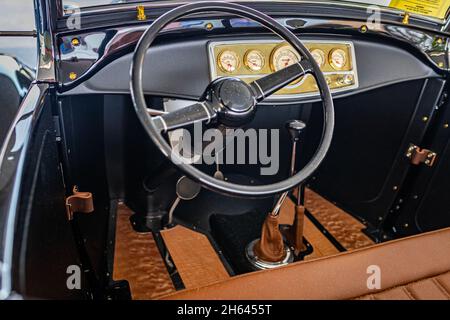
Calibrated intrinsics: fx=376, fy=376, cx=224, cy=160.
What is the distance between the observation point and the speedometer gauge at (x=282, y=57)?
3.84 feet

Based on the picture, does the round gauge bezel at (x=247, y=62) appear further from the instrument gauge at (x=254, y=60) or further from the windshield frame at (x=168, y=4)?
the windshield frame at (x=168, y=4)

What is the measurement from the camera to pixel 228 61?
45.1 inches

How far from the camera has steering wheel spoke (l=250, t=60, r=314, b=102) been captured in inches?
37.5

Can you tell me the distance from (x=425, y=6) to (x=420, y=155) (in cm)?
57

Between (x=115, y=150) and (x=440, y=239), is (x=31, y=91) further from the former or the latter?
(x=440, y=239)

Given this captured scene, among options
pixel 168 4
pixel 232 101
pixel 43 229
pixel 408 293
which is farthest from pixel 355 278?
pixel 168 4

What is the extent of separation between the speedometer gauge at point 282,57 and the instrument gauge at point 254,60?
4 cm

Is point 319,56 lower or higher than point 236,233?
higher

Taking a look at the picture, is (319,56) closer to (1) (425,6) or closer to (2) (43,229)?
(1) (425,6)

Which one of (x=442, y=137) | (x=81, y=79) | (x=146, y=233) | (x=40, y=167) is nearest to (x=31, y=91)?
(x=81, y=79)

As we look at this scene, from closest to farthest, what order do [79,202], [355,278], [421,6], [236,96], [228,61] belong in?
[355,278]
[236,96]
[79,202]
[228,61]
[421,6]

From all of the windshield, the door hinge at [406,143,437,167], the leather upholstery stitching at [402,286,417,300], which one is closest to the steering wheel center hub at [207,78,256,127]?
the leather upholstery stitching at [402,286,417,300]

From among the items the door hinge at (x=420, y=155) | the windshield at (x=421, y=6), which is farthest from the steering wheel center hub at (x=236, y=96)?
the door hinge at (x=420, y=155)
